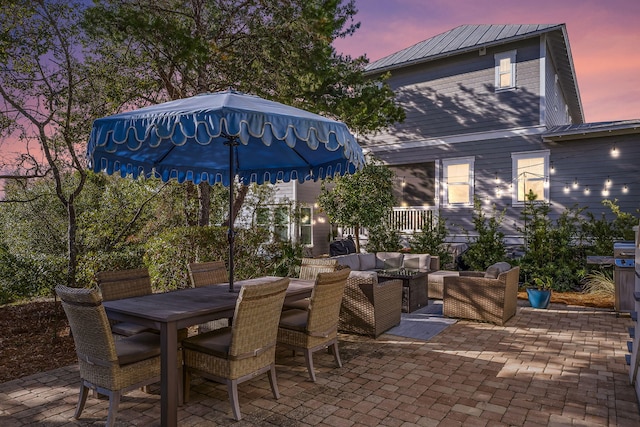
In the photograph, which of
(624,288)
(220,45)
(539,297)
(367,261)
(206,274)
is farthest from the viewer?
(367,261)

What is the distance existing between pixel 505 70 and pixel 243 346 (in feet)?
40.5

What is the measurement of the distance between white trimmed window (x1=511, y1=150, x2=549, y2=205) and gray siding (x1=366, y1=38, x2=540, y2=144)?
96 centimetres

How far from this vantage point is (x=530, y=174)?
39.0 feet

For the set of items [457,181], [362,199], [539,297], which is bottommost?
[539,297]

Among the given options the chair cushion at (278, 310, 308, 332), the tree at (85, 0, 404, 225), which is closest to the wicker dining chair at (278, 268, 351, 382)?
the chair cushion at (278, 310, 308, 332)

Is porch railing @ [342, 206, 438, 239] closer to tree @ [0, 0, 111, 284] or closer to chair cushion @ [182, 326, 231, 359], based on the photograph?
tree @ [0, 0, 111, 284]

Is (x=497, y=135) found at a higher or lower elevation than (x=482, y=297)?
higher

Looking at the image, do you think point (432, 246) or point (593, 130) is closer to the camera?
point (593, 130)

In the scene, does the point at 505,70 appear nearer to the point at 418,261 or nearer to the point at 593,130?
the point at 593,130

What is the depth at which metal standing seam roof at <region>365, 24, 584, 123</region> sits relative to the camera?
1195cm

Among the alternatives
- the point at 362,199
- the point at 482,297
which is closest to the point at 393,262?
the point at 362,199

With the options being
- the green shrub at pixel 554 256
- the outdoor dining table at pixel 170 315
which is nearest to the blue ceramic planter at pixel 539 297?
the green shrub at pixel 554 256

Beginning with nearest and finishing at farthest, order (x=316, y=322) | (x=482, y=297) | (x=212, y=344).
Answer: (x=212, y=344)
(x=316, y=322)
(x=482, y=297)

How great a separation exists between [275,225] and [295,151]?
14.3 ft
